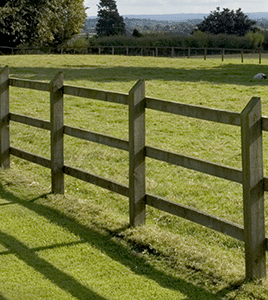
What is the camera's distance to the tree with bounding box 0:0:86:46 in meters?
39.9

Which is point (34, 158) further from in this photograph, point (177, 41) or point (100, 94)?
point (177, 41)

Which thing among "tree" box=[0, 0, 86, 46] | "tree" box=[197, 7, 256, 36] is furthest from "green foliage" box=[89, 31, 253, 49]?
"tree" box=[197, 7, 256, 36]

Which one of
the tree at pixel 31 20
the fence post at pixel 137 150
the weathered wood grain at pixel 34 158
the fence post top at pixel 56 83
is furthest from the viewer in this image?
the tree at pixel 31 20

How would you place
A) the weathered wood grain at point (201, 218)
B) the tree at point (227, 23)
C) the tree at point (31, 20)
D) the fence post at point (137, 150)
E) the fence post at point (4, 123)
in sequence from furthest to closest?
the tree at point (227, 23) < the tree at point (31, 20) < the fence post at point (4, 123) < the fence post at point (137, 150) < the weathered wood grain at point (201, 218)

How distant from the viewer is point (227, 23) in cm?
7306

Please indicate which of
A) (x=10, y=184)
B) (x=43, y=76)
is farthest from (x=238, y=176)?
(x=43, y=76)

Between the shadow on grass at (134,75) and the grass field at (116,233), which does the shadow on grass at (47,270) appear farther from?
the shadow on grass at (134,75)

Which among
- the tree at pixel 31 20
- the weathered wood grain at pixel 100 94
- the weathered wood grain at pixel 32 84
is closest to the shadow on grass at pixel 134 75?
the weathered wood grain at pixel 32 84

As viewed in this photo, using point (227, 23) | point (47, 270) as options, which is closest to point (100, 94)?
point (47, 270)

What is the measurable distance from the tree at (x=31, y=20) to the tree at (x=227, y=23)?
30881mm

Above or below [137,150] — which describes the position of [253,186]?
below

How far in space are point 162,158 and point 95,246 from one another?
1.08 metres

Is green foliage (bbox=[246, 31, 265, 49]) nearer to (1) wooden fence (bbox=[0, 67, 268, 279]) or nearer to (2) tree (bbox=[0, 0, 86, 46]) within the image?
(2) tree (bbox=[0, 0, 86, 46])

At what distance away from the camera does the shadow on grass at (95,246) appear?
404 centimetres
